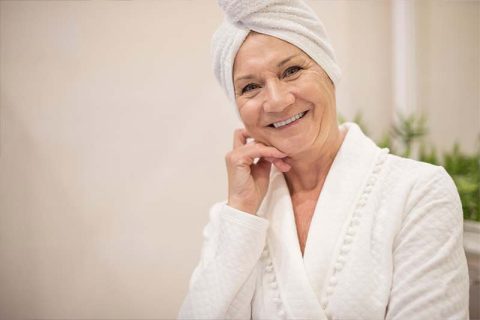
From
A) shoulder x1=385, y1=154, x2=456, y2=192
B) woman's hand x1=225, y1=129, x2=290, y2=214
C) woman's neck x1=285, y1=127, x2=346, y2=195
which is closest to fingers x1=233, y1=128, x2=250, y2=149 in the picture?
woman's hand x1=225, y1=129, x2=290, y2=214

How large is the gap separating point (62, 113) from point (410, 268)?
27.9 inches

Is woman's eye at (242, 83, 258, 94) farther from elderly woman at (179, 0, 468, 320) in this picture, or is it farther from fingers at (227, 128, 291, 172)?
fingers at (227, 128, 291, 172)

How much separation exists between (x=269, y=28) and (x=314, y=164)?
33 centimetres

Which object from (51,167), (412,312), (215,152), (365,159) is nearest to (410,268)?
(412,312)

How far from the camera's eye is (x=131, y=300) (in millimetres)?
825

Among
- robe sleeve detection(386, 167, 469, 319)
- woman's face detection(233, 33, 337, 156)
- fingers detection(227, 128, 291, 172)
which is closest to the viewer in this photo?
robe sleeve detection(386, 167, 469, 319)

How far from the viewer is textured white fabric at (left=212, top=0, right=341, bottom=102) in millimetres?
719

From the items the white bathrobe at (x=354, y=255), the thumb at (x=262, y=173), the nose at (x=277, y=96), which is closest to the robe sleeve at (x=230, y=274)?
the white bathrobe at (x=354, y=255)

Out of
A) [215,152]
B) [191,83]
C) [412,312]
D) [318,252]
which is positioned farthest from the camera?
[215,152]

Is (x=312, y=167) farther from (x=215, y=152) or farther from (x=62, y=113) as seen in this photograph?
(x=62, y=113)

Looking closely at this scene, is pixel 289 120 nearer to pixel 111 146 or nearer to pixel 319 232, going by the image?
pixel 319 232

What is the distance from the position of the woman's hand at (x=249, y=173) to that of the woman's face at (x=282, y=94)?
1.3 inches

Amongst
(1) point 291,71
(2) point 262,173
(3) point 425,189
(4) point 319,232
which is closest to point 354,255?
(4) point 319,232

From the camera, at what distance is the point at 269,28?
729 mm
